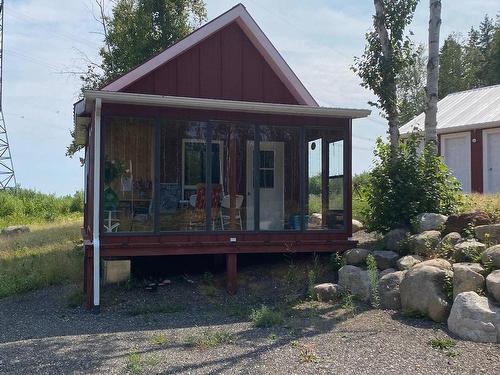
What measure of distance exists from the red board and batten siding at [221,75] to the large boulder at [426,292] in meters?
6.00

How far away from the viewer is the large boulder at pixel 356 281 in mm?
9336

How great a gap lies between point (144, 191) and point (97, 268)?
59.5 inches

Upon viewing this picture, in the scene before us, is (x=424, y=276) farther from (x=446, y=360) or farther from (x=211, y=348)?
(x=211, y=348)

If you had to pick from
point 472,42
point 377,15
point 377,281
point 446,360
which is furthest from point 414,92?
point 446,360

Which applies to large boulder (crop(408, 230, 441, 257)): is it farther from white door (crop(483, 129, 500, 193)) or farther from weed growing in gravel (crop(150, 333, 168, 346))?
white door (crop(483, 129, 500, 193))

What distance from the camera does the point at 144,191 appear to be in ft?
32.8

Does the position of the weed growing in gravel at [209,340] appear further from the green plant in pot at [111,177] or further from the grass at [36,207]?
the grass at [36,207]

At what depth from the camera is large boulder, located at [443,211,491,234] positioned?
967 centimetres

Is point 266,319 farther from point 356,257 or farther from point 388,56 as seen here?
point 388,56

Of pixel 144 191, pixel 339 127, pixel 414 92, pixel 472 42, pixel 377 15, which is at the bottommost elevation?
pixel 144 191

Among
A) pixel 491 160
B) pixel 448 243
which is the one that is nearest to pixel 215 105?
pixel 448 243

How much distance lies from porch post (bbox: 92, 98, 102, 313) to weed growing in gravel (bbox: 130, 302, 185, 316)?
0.63 meters

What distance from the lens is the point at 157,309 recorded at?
9453 millimetres

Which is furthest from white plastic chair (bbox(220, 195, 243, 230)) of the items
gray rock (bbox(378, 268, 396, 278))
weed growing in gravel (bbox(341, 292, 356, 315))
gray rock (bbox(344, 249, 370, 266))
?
gray rock (bbox(378, 268, 396, 278))
